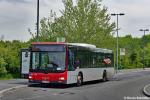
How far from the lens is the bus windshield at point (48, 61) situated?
2991cm

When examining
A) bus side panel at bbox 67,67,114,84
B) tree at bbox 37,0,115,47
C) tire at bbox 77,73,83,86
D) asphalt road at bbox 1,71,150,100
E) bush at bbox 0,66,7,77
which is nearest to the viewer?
asphalt road at bbox 1,71,150,100

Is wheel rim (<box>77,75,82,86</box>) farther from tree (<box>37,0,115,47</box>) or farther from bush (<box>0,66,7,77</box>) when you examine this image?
tree (<box>37,0,115,47</box>)

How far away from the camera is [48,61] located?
30.1 metres

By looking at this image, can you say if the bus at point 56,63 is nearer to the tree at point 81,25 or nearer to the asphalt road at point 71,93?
the asphalt road at point 71,93

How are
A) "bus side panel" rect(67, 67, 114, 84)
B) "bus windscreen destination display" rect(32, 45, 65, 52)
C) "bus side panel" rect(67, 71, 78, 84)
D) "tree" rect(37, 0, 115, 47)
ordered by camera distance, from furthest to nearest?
"tree" rect(37, 0, 115, 47)
"bus side panel" rect(67, 67, 114, 84)
"bus side panel" rect(67, 71, 78, 84)
"bus windscreen destination display" rect(32, 45, 65, 52)

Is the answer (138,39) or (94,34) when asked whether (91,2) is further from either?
(138,39)

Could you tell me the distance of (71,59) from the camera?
3066cm

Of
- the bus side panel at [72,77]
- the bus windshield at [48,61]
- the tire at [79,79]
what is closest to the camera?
the bus windshield at [48,61]

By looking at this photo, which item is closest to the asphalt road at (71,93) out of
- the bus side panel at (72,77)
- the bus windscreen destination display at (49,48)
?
the bus side panel at (72,77)

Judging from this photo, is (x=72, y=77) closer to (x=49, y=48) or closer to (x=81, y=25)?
(x=49, y=48)

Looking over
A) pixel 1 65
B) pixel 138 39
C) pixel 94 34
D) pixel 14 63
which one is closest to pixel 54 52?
pixel 1 65

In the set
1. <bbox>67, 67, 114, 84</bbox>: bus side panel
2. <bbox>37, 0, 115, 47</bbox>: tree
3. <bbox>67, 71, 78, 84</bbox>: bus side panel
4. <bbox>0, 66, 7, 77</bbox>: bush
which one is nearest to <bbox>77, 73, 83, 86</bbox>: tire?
<bbox>67, 67, 114, 84</bbox>: bus side panel

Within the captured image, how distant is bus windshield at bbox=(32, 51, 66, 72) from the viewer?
29906 mm

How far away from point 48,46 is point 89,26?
2813 cm
